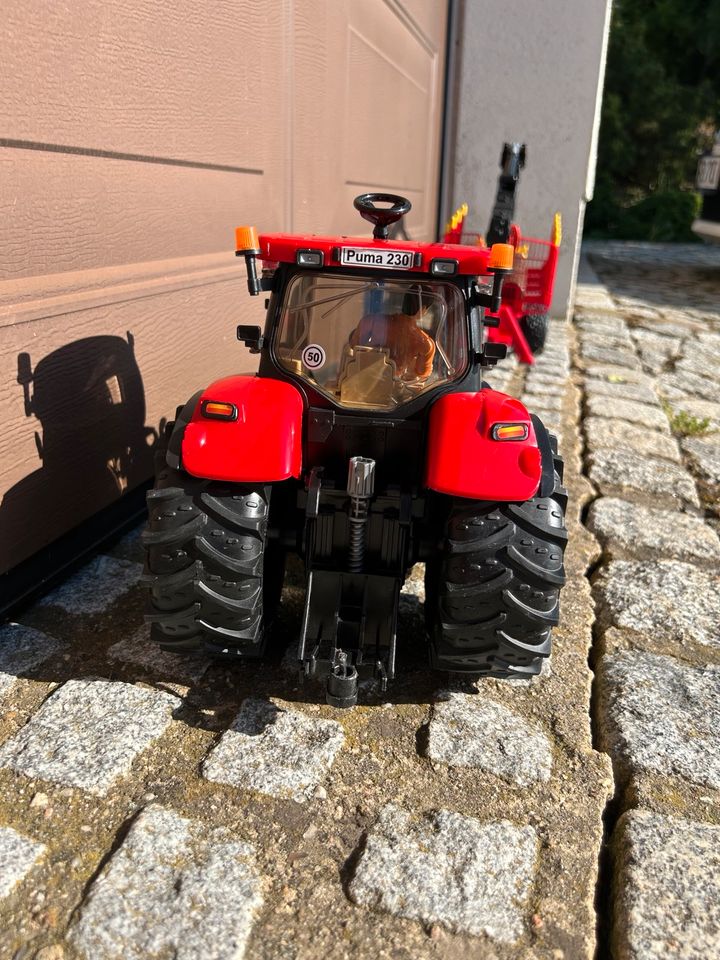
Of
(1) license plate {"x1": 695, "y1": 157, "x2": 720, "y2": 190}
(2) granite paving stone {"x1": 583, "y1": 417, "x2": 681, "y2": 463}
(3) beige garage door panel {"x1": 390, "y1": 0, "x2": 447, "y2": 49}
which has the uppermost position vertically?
(3) beige garage door panel {"x1": 390, "y1": 0, "x2": 447, "y2": 49}

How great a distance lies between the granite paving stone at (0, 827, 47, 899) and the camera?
68.0 inches

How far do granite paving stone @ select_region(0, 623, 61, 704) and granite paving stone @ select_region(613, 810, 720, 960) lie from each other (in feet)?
5.89

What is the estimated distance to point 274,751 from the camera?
215cm

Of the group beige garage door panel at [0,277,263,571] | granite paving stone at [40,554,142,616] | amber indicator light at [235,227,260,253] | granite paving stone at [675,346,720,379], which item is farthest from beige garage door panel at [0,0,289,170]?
granite paving stone at [675,346,720,379]

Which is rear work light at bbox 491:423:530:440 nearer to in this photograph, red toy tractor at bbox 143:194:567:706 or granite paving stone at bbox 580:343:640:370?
red toy tractor at bbox 143:194:567:706

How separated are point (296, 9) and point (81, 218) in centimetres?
232

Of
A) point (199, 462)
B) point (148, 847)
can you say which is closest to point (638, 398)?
point (199, 462)

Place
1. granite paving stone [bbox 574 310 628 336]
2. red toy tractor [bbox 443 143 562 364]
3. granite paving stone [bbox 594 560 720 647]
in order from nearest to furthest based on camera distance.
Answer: granite paving stone [bbox 594 560 720 647] → red toy tractor [bbox 443 143 562 364] → granite paving stone [bbox 574 310 628 336]

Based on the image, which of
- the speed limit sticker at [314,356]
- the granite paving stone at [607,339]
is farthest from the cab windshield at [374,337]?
the granite paving stone at [607,339]

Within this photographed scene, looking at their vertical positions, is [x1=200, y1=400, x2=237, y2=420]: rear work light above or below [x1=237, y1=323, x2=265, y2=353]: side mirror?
below

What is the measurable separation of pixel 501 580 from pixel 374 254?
3.25 ft

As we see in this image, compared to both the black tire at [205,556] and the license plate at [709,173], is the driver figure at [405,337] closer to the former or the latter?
the black tire at [205,556]

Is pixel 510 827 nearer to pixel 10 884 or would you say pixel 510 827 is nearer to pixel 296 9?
pixel 10 884

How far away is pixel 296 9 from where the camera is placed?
14.2ft
